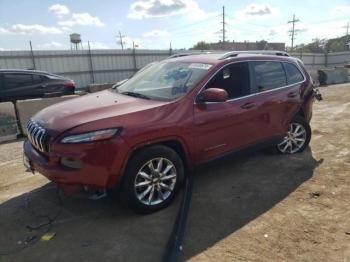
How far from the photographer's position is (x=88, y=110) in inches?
151

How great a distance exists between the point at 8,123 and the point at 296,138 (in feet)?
19.9

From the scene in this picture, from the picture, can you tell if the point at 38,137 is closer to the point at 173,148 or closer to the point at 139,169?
the point at 139,169

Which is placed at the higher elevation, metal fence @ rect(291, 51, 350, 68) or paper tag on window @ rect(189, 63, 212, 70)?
paper tag on window @ rect(189, 63, 212, 70)

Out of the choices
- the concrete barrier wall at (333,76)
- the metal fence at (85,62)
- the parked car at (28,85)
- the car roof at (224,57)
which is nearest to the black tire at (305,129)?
the car roof at (224,57)

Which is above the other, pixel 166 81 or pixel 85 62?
pixel 85 62

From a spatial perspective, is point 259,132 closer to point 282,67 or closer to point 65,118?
point 282,67

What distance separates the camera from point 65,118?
12.1ft

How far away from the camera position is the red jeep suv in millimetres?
3443

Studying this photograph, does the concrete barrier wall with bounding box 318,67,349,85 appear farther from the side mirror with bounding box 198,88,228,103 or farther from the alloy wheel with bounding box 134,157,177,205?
the alloy wheel with bounding box 134,157,177,205

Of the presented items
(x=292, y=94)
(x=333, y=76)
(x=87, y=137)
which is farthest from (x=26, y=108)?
(x=333, y=76)

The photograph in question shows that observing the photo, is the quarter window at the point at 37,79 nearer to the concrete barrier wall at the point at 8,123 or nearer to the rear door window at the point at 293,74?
the concrete barrier wall at the point at 8,123

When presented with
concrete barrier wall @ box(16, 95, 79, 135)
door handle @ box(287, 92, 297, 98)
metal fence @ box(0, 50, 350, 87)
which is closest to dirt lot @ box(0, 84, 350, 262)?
door handle @ box(287, 92, 297, 98)

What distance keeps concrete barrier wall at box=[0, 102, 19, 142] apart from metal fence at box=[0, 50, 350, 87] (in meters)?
13.5

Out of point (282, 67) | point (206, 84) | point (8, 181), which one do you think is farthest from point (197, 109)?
point (8, 181)
